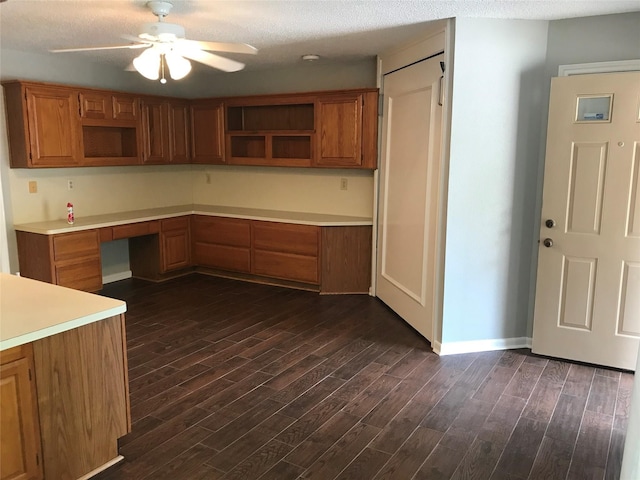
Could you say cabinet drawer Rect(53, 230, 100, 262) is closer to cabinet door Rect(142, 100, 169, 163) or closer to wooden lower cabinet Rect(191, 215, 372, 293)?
cabinet door Rect(142, 100, 169, 163)

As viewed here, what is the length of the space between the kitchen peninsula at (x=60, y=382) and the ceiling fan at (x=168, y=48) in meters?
1.42

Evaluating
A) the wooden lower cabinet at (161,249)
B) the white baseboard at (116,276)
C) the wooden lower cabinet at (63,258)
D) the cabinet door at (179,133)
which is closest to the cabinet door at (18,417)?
the wooden lower cabinet at (63,258)

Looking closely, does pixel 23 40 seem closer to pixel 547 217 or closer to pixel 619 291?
pixel 547 217

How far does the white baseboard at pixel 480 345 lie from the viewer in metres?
3.86

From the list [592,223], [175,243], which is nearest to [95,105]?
[175,243]

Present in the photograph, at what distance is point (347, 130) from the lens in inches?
203

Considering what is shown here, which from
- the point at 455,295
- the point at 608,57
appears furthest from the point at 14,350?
the point at 608,57

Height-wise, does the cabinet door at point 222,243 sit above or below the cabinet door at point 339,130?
below

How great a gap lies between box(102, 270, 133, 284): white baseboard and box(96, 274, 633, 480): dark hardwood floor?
4.25 ft

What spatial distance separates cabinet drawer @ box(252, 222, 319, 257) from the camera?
17.4ft

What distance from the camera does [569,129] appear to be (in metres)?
3.54

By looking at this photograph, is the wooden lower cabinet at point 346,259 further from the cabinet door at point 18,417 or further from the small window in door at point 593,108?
the cabinet door at point 18,417

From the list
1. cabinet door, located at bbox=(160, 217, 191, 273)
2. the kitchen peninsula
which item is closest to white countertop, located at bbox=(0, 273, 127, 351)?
the kitchen peninsula

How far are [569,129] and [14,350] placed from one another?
351cm
